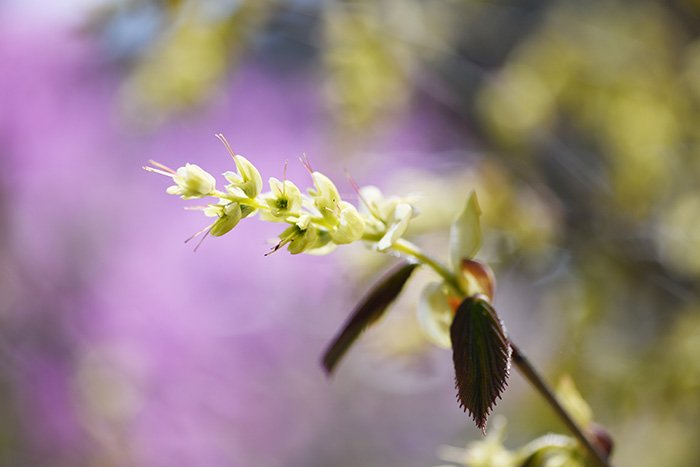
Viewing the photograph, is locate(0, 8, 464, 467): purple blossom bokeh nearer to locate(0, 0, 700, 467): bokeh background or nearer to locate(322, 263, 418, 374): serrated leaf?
locate(0, 0, 700, 467): bokeh background

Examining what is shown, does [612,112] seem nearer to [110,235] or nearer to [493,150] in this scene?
[493,150]

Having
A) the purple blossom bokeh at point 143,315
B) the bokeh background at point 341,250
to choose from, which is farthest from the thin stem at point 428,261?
the purple blossom bokeh at point 143,315

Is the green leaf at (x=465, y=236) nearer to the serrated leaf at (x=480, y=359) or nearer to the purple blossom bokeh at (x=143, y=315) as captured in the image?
the serrated leaf at (x=480, y=359)

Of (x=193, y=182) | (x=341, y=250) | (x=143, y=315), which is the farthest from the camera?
(x=143, y=315)

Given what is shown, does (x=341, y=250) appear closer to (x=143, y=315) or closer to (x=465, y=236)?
(x=465, y=236)

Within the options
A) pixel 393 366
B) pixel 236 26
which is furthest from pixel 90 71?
pixel 393 366

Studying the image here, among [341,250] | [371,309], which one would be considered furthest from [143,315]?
[371,309]
